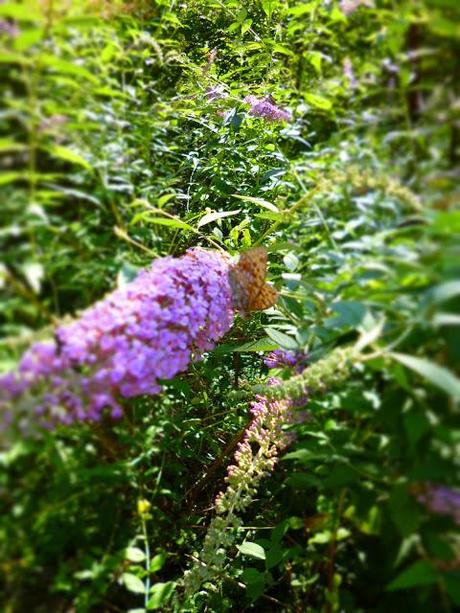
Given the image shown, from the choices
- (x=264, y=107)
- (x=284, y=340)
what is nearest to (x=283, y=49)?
(x=264, y=107)

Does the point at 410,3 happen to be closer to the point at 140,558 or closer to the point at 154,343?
the point at 154,343

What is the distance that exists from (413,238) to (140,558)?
2.26 feet

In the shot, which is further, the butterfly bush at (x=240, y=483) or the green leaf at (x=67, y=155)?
the butterfly bush at (x=240, y=483)

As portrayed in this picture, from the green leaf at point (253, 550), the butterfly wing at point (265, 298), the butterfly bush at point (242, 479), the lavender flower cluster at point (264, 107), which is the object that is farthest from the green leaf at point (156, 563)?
the lavender flower cluster at point (264, 107)

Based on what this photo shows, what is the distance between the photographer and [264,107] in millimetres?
1688

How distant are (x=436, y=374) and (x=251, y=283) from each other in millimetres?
641

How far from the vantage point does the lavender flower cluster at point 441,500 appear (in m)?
0.74

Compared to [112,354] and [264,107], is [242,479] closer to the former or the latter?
[112,354]

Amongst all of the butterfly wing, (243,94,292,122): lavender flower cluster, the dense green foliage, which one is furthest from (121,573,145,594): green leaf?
(243,94,292,122): lavender flower cluster

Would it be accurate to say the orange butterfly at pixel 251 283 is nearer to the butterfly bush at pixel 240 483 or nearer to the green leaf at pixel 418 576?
the butterfly bush at pixel 240 483

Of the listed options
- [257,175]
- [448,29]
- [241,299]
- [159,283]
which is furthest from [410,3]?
[257,175]

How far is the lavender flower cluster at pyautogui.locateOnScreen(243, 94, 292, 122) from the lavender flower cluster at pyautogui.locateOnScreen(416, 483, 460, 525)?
116 centimetres

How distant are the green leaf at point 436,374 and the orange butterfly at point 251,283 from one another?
0.58m

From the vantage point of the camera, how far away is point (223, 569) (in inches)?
55.2
